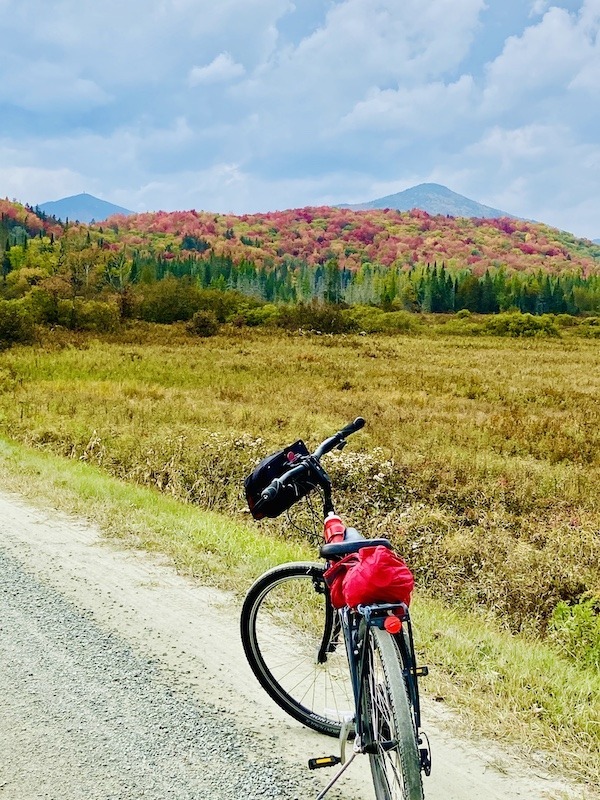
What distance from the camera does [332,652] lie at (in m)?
3.66

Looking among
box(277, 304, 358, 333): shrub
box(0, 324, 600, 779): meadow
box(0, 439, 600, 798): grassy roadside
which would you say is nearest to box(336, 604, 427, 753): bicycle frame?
box(0, 439, 600, 798): grassy roadside

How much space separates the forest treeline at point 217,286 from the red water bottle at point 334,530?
3494 cm

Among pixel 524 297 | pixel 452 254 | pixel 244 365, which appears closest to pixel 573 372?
pixel 244 365

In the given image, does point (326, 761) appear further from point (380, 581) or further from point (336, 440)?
point (336, 440)

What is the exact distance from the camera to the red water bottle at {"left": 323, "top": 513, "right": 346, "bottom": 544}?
299cm

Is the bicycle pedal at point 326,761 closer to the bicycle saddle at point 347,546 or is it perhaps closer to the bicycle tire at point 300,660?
the bicycle tire at point 300,660

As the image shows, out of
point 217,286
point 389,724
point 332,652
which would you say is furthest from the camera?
point 217,286

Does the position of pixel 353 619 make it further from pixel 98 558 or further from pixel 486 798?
pixel 98 558

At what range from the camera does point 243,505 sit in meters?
10.5

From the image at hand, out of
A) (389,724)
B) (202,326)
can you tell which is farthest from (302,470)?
(202,326)

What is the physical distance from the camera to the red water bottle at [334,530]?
118 inches

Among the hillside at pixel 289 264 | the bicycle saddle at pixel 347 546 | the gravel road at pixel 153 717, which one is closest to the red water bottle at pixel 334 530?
the bicycle saddle at pixel 347 546

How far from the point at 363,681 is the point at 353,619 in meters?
0.24

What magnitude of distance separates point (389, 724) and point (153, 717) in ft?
5.25
